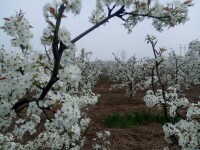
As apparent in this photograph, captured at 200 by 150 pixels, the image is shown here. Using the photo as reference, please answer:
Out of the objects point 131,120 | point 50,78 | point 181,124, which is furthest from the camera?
point 131,120

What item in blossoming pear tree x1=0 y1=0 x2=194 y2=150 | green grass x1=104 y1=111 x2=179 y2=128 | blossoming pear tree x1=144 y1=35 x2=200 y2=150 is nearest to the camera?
blossoming pear tree x1=0 y1=0 x2=194 y2=150

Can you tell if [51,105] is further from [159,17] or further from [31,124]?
[159,17]

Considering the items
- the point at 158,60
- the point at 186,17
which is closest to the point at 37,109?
the point at 186,17

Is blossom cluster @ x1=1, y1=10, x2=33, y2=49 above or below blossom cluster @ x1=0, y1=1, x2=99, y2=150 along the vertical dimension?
above

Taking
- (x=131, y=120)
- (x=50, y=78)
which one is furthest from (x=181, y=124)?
(x=131, y=120)

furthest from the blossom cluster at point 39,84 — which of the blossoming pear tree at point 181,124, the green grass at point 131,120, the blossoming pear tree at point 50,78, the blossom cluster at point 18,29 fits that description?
the green grass at point 131,120

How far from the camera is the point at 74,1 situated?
9.41 feet

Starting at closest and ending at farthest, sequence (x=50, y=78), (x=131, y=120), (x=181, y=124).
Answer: (x=50, y=78), (x=181, y=124), (x=131, y=120)

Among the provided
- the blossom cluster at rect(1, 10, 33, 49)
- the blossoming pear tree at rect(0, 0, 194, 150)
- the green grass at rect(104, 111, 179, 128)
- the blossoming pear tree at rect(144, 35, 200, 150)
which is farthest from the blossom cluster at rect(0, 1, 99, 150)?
the green grass at rect(104, 111, 179, 128)

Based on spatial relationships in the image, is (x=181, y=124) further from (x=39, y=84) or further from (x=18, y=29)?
(x=18, y=29)

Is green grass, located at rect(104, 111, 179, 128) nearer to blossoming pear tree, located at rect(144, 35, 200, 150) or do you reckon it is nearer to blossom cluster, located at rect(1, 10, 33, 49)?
blossoming pear tree, located at rect(144, 35, 200, 150)

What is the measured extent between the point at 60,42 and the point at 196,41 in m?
15.8

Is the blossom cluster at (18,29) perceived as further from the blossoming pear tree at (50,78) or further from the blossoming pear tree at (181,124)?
the blossoming pear tree at (181,124)

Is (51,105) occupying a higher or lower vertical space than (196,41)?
lower
